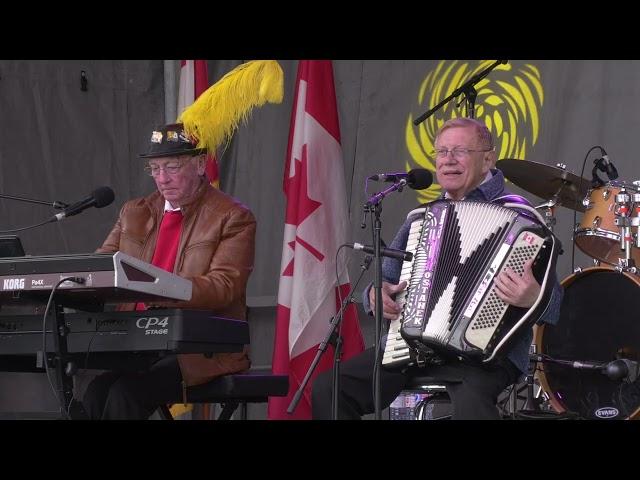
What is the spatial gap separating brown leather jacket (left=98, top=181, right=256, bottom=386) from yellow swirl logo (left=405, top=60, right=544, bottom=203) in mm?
1660

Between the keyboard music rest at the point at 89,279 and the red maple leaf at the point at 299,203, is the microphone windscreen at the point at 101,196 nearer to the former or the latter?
the keyboard music rest at the point at 89,279

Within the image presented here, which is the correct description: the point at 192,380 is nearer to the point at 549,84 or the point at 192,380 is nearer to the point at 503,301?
the point at 503,301

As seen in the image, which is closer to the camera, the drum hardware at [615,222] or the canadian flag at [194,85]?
the drum hardware at [615,222]

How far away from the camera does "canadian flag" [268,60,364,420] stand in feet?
17.6

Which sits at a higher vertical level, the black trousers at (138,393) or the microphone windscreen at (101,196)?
the microphone windscreen at (101,196)

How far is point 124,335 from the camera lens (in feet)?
11.0

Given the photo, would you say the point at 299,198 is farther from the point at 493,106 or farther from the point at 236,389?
the point at 236,389

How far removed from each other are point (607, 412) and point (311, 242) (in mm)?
1870

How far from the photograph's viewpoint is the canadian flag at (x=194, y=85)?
234 inches

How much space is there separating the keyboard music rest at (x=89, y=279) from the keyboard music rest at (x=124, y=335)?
8 cm

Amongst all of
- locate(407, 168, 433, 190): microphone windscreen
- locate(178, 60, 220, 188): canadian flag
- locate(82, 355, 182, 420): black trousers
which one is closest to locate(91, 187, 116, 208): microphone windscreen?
locate(82, 355, 182, 420): black trousers

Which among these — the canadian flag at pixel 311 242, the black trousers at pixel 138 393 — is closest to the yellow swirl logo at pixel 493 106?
the canadian flag at pixel 311 242
